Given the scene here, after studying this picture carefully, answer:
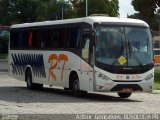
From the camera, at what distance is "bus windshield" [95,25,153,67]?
2272 centimetres

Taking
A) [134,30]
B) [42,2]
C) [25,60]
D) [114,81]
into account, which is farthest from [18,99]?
[42,2]

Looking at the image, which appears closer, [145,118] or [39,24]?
[145,118]

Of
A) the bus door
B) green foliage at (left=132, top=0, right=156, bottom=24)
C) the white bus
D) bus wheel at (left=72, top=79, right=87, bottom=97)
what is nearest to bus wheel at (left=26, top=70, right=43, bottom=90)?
the white bus

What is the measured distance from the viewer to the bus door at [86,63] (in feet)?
75.2

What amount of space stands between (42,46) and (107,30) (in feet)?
17.6

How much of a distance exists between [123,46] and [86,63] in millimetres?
1501

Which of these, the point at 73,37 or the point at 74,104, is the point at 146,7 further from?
the point at 74,104

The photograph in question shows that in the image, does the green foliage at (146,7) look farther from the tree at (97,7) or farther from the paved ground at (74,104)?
the tree at (97,7)

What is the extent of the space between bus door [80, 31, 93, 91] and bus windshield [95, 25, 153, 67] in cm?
43

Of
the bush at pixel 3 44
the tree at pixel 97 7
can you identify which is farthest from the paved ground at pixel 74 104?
the tree at pixel 97 7

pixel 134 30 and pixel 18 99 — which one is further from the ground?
pixel 134 30

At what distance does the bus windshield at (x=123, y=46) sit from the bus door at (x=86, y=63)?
0.43 m

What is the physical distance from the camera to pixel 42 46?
90.8 ft

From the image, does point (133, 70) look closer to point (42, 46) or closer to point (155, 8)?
point (42, 46)
